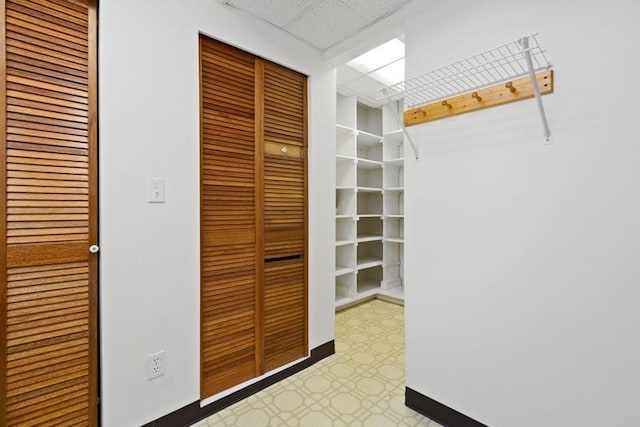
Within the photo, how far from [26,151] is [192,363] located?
1.24 meters

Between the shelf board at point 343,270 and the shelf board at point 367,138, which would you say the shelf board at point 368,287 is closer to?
the shelf board at point 343,270

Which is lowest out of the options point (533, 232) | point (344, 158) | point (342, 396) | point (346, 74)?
point (342, 396)

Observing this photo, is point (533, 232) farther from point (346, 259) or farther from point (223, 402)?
point (346, 259)

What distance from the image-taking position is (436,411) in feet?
5.12

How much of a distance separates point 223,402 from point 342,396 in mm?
709

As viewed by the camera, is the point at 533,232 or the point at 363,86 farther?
the point at 363,86

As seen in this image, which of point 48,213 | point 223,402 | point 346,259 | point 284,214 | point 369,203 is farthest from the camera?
point 369,203

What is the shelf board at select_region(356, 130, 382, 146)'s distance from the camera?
3.48m

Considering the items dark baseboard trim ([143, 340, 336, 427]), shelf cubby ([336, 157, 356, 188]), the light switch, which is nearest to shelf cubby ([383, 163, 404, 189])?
shelf cubby ([336, 157, 356, 188])

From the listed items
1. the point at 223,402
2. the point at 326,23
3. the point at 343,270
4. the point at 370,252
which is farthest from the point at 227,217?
the point at 370,252

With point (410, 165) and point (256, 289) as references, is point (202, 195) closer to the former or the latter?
point (256, 289)

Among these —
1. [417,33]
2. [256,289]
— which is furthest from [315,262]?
[417,33]

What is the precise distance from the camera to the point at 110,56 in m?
1.31

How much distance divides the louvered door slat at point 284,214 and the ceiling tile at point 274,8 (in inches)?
10.9
